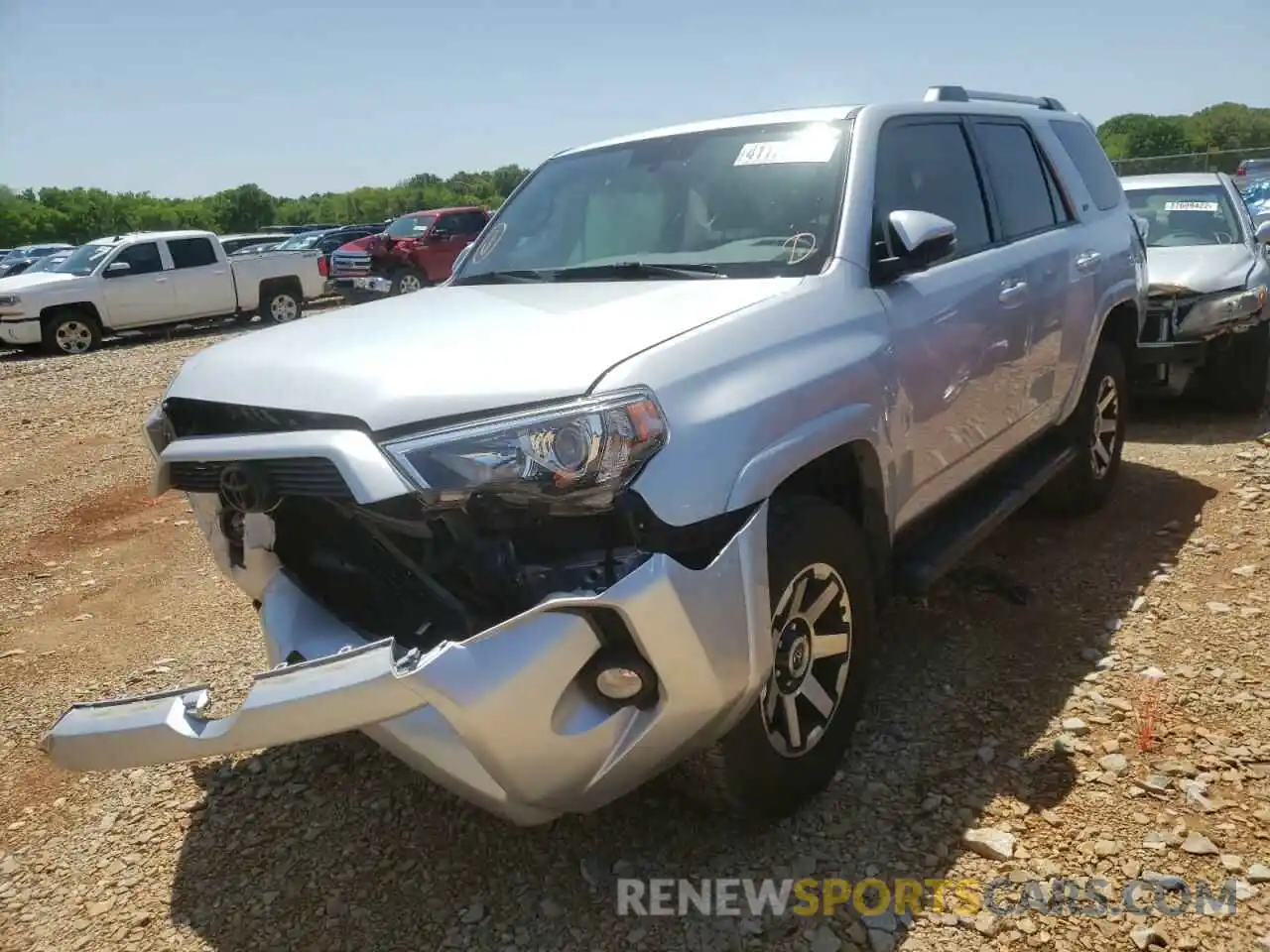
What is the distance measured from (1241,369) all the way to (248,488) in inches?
256

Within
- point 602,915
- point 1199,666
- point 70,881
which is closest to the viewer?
point 602,915

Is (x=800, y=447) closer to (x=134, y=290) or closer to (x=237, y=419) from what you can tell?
(x=237, y=419)

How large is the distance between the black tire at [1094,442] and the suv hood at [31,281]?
14677 mm

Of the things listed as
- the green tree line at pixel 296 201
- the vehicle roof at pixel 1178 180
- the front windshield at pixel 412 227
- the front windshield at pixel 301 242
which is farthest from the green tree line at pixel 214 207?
the vehicle roof at pixel 1178 180

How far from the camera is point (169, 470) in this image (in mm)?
2480

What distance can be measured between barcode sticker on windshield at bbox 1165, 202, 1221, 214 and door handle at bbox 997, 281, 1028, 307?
4.74m

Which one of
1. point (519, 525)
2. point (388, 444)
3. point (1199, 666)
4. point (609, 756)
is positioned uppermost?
point (388, 444)

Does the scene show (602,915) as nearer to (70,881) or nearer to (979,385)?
(70,881)

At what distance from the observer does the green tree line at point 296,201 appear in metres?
52.3

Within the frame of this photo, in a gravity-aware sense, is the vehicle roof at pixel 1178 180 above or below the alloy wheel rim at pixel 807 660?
above

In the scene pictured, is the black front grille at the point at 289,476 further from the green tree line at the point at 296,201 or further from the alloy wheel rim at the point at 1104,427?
the green tree line at the point at 296,201

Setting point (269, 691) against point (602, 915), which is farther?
point (602, 915)

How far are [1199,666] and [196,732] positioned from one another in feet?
10.5

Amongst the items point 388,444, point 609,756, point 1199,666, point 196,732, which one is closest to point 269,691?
point 196,732
